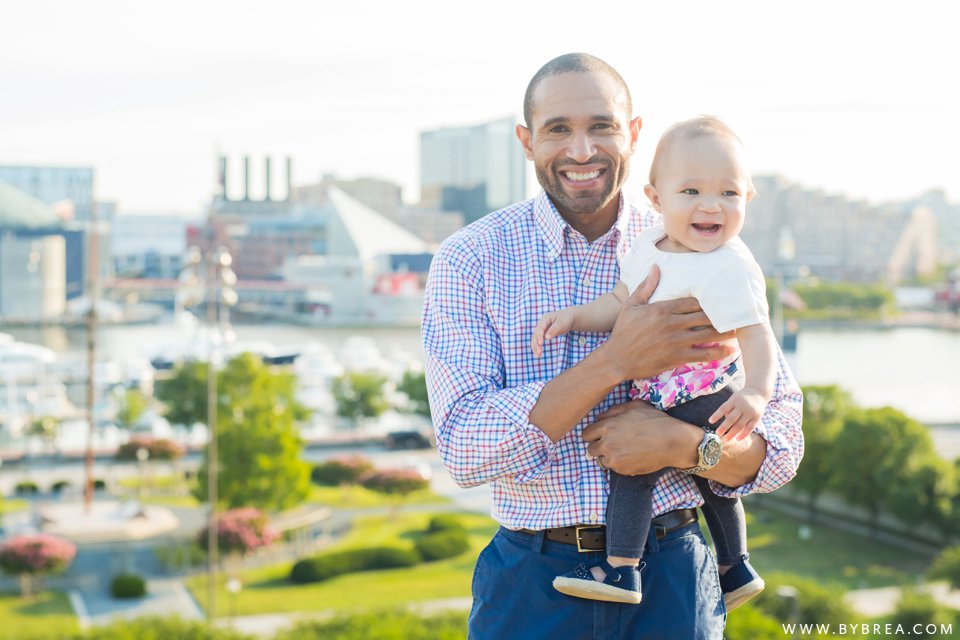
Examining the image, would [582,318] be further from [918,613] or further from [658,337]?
[918,613]

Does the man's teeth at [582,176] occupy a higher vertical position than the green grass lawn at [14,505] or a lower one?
higher

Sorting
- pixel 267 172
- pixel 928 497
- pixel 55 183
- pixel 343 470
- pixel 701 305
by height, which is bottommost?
pixel 343 470

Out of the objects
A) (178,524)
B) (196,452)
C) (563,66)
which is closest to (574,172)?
(563,66)

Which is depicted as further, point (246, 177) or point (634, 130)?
point (246, 177)

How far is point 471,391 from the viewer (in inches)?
45.4

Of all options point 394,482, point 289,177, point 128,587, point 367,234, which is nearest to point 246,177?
point 289,177

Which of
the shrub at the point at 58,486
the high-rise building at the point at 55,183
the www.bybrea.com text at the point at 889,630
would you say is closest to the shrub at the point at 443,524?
the www.bybrea.com text at the point at 889,630

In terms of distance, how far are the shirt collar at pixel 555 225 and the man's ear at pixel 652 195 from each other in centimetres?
5

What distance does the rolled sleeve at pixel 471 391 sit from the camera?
1.12 meters

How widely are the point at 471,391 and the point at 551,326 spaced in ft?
0.37

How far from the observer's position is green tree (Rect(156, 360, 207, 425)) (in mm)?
13373

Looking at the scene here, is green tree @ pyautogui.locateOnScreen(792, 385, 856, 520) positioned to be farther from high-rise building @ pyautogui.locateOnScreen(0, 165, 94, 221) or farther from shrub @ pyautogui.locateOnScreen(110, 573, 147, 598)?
high-rise building @ pyautogui.locateOnScreen(0, 165, 94, 221)

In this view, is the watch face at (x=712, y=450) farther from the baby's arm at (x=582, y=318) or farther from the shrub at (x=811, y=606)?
the shrub at (x=811, y=606)

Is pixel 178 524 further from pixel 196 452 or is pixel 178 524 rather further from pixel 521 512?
pixel 521 512
